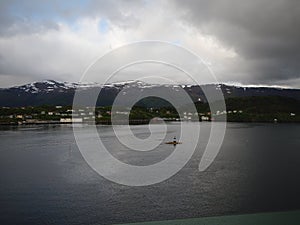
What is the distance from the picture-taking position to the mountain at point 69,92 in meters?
138

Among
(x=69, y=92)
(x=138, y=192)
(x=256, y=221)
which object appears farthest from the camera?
(x=69, y=92)

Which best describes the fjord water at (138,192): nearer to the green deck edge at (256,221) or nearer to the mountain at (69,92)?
the green deck edge at (256,221)

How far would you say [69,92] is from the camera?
147000 millimetres

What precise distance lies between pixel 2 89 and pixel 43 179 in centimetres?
16084

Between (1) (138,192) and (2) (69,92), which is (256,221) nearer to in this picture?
(1) (138,192)

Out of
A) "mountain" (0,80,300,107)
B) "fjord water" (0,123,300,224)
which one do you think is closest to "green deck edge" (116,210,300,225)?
"fjord water" (0,123,300,224)

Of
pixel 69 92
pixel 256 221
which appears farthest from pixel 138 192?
pixel 69 92

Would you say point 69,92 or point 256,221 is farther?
point 69,92

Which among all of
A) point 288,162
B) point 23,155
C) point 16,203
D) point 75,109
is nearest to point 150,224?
point 16,203

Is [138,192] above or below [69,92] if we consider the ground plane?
below

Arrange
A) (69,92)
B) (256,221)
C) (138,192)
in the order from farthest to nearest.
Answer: (69,92), (138,192), (256,221)

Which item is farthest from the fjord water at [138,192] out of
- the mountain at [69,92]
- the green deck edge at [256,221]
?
the mountain at [69,92]

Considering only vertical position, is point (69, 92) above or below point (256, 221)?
above

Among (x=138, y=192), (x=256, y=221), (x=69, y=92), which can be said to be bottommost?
(x=138, y=192)
